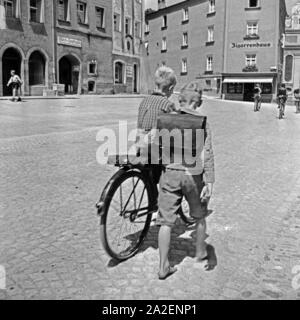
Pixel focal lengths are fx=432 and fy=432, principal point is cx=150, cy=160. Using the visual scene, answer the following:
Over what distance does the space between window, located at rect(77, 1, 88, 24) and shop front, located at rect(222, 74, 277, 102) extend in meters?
16.9

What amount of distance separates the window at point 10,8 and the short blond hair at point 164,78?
29.3 meters

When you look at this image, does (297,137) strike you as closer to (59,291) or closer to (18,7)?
(59,291)

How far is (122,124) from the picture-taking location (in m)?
14.9

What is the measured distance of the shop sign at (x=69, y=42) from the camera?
1346 inches

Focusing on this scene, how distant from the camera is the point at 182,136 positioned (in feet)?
11.5

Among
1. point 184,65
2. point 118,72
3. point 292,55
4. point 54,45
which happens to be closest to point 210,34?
point 184,65

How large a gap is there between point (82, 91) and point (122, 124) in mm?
22915

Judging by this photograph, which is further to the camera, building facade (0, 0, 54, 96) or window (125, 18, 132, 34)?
window (125, 18, 132, 34)

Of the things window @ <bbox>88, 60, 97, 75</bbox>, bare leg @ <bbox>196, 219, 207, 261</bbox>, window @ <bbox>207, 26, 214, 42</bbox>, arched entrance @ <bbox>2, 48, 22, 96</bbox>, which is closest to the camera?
bare leg @ <bbox>196, 219, 207, 261</bbox>

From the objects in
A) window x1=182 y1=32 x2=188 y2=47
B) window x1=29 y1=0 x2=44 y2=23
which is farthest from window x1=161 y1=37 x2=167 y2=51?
window x1=29 y1=0 x2=44 y2=23

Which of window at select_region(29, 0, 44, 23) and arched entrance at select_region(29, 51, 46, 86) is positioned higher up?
window at select_region(29, 0, 44, 23)

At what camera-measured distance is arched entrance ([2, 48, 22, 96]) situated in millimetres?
30703

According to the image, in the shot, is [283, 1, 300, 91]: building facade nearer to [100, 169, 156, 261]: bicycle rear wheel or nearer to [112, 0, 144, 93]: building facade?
[112, 0, 144, 93]: building facade
